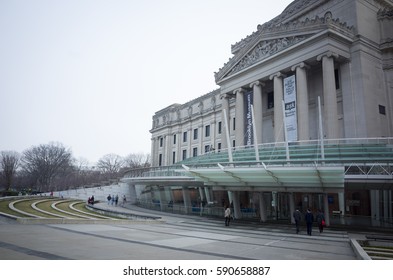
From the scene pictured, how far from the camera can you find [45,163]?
86.6 m

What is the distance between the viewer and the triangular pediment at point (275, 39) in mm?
33938

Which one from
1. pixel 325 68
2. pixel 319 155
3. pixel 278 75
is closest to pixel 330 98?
pixel 325 68

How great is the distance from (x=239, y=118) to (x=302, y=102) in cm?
1068

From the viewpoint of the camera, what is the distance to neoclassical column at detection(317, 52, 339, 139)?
3212 cm

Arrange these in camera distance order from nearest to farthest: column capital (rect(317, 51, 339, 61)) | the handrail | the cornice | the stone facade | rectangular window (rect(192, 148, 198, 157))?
the handrail → column capital (rect(317, 51, 339, 61)) → the stone facade → the cornice → rectangular window (rect(192, 148, 198, 157))

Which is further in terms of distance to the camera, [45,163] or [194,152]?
[45,163]

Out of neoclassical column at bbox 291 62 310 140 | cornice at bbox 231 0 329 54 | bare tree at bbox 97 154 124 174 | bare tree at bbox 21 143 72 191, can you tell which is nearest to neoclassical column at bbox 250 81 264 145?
neoclassical column at bbox 291 62 310 140

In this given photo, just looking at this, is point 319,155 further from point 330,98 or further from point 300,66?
point 300,66

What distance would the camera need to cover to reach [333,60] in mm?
34344

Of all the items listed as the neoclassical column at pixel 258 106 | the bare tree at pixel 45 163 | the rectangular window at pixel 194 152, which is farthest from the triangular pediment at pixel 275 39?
the bare tree at pixel 45 163

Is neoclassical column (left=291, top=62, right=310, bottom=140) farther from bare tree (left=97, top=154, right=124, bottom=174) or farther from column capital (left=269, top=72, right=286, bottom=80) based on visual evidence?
bare tree (left=97, top=154, right=124, bottom=174)

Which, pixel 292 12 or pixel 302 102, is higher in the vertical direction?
pixel 292 12

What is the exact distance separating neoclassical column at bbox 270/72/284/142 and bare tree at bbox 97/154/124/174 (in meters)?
98.5
